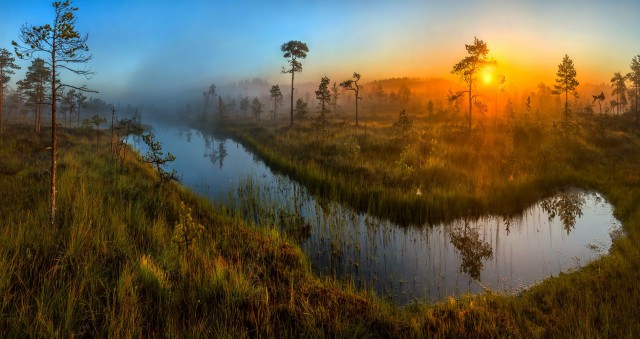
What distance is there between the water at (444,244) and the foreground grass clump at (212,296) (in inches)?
36.9

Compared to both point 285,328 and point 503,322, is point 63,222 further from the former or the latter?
point 503,322

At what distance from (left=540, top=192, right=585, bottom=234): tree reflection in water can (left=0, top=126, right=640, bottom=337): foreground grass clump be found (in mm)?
4099

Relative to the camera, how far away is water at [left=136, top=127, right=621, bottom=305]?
729 cm

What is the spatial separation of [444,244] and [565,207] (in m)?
7.43

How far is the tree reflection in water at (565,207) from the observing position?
37.3ft

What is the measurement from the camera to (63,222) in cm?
694

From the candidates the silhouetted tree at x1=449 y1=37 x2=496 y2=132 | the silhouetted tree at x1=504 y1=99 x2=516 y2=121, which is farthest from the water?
the silhouetted tree at x1=504 y1=99 x2=516 y2=121

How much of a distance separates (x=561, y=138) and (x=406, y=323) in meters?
30.1

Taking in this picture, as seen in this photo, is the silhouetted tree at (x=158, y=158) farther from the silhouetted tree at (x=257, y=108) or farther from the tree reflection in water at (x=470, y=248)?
the silhouetted tree at (x=257, y=108)

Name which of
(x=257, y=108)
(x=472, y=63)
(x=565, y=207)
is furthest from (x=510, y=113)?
(x=257, y=108)

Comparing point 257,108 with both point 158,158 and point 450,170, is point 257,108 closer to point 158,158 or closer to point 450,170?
point 450,170

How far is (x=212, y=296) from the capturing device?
16.1ft

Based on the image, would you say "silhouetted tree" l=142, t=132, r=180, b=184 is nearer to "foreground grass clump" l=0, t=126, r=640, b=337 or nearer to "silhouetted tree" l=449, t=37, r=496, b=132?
"foreground grass clump" l=0, t=126, r=640, b=337

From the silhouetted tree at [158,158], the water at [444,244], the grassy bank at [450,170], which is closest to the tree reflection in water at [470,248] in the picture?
the water at [444,244]
